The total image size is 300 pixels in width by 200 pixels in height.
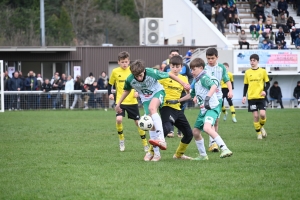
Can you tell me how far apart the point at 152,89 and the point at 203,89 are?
31.8 inches

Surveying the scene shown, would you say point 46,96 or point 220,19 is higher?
point 220,19

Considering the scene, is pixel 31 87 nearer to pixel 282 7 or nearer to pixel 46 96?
pixel 46 96

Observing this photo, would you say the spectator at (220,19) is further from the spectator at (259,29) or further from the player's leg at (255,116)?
the player's leg at (255,116)

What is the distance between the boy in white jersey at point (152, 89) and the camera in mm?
9859

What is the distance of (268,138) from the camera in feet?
47.8

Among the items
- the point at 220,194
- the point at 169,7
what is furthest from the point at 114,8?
the point at 220,194

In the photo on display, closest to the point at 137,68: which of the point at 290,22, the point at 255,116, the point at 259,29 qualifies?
the point at 255,116

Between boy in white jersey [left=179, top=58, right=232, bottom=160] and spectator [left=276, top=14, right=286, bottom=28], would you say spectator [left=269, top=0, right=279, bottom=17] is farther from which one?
boy in white jersey [left=179, top=58, right=232, bottom=160]

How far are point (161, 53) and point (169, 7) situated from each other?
6918mm

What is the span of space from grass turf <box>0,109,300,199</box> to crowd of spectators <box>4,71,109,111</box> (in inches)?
589

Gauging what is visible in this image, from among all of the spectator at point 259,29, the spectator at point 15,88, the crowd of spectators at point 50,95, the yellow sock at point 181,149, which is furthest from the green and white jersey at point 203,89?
the spectator at point 259,29

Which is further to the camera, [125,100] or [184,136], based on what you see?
[125,100]

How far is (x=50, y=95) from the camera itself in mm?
30094

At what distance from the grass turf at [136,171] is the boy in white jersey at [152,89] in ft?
1.37
